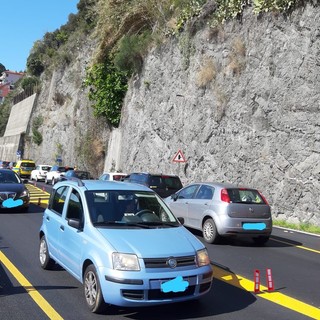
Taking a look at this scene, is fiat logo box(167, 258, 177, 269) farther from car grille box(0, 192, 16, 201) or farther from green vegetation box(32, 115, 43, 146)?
green vegetation box(32, 115, 43, 146)

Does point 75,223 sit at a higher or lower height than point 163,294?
higher

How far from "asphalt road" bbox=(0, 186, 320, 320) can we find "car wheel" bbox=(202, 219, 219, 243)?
0.38 meters

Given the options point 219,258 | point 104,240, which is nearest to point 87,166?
point 219,258

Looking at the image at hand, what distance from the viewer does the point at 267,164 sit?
19.5 meters

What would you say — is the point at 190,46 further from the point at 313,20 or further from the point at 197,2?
the point at 313,20

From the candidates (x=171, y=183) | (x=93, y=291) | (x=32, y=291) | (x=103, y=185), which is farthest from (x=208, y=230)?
(x=171, y=183)

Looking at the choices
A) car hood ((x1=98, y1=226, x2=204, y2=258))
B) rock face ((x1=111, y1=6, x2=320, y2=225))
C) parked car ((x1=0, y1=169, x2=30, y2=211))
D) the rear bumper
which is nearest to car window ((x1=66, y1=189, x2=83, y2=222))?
car hood ((x1=98, y1=226, x2=204, y2=258))

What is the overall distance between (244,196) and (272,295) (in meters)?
4.97

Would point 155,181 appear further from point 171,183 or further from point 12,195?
point 12,195

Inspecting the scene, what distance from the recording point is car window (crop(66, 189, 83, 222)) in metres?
6.30

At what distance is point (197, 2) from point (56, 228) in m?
22.7

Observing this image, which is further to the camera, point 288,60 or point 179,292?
point 288,60

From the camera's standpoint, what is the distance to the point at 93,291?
5.44 metres

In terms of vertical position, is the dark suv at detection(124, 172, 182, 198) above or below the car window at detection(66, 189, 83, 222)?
above
